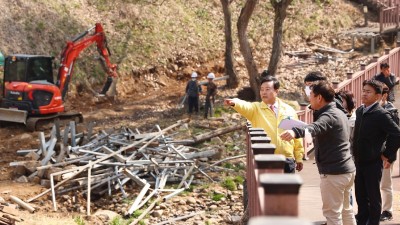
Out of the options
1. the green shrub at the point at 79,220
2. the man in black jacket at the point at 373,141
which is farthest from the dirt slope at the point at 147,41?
the man in black jacket at the point at 373,141

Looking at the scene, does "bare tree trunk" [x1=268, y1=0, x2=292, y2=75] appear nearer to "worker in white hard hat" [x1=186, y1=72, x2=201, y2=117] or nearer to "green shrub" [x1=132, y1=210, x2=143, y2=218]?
"worker in white hard hat" [x1=186, y1=72, x2=201, y2=117]

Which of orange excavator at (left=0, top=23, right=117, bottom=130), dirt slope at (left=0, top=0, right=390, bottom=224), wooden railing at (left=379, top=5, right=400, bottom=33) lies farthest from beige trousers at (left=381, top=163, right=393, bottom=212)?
wooden railing at (left=379, top=5, right=400, bottom=33)

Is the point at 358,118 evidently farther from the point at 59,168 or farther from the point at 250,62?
the point at 250,62

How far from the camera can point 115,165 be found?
14070mm

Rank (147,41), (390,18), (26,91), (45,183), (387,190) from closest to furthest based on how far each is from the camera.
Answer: (387,190), (45,183), (26,91), (147,41), (390,18)

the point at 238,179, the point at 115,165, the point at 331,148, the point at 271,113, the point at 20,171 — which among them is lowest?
the point at 238,179

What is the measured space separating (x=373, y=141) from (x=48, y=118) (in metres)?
14.0

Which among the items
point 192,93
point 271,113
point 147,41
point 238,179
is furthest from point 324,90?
Answer: point 147,41

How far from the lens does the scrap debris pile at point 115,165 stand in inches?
537

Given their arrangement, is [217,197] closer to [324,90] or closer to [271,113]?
[271,113]

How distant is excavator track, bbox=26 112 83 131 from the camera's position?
18.8m

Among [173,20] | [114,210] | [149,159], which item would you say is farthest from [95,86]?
[114,210]

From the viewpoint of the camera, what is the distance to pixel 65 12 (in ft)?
82.4

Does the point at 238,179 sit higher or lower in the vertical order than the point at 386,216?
lower
